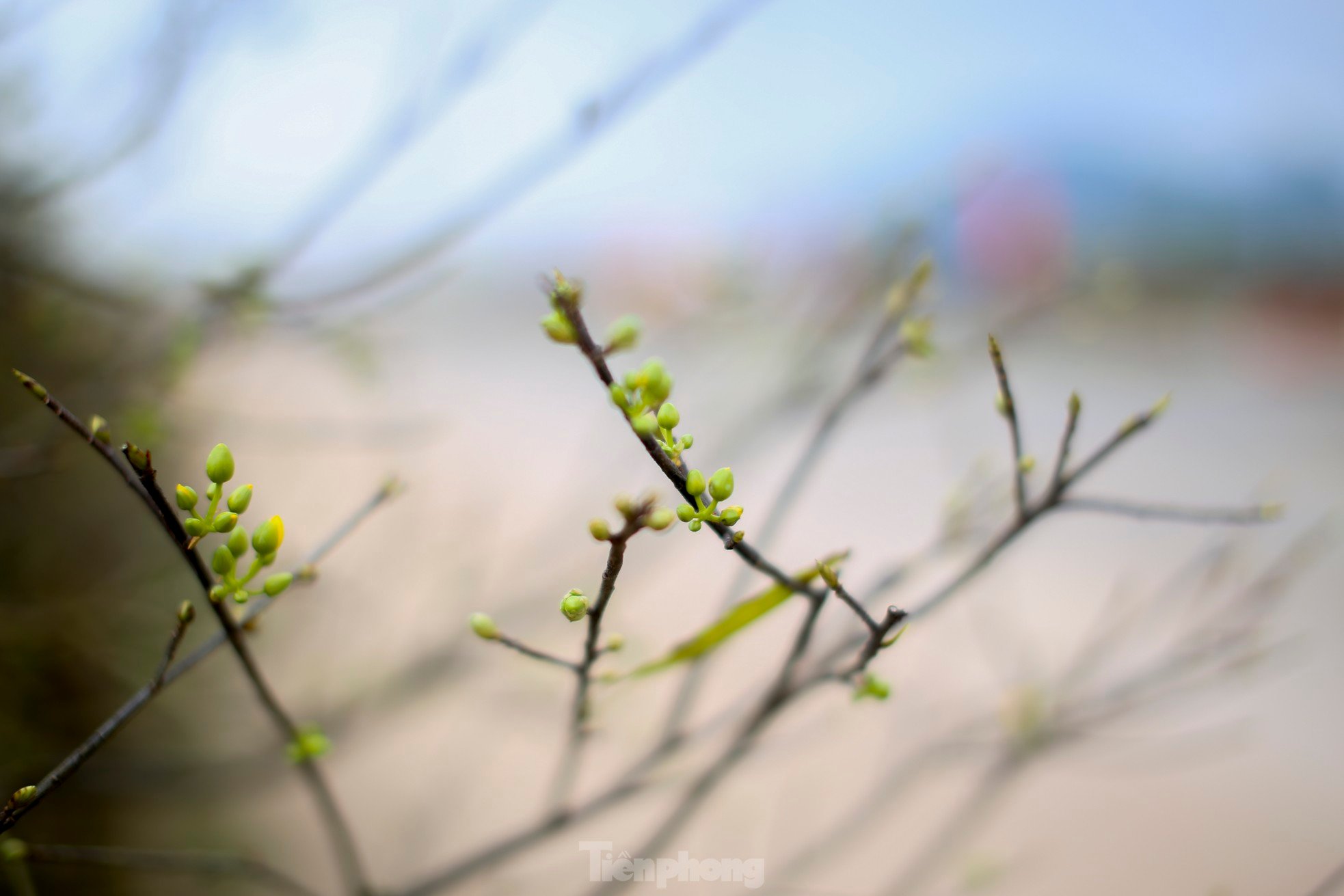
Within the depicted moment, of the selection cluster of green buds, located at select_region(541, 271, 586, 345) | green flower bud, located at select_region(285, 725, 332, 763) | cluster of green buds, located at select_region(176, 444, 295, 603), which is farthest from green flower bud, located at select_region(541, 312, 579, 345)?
green flower bud, located at select_region(285, 725, 332, 763)

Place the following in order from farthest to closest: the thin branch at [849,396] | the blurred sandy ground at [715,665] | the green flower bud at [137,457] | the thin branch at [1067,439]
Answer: the blurred sandy ground at [715,665] < the thin branch at [849,396] < the thin branch at [1067,439] < the green flower bud at [137,457]

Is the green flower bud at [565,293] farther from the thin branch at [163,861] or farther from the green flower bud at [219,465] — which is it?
the thin branch at [163,861]

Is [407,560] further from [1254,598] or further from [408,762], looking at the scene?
[1254,598]

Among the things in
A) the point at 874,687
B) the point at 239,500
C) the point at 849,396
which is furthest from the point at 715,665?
the point at 239,500

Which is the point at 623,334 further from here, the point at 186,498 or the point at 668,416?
the point at 186,498

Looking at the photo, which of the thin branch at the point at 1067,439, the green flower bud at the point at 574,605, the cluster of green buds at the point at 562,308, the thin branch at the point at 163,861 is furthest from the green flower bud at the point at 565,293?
the thin branch at the point at 163,861

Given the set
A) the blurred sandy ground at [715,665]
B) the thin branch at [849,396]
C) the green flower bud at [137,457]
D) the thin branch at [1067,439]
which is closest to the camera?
the green flower bud at [137,457]
